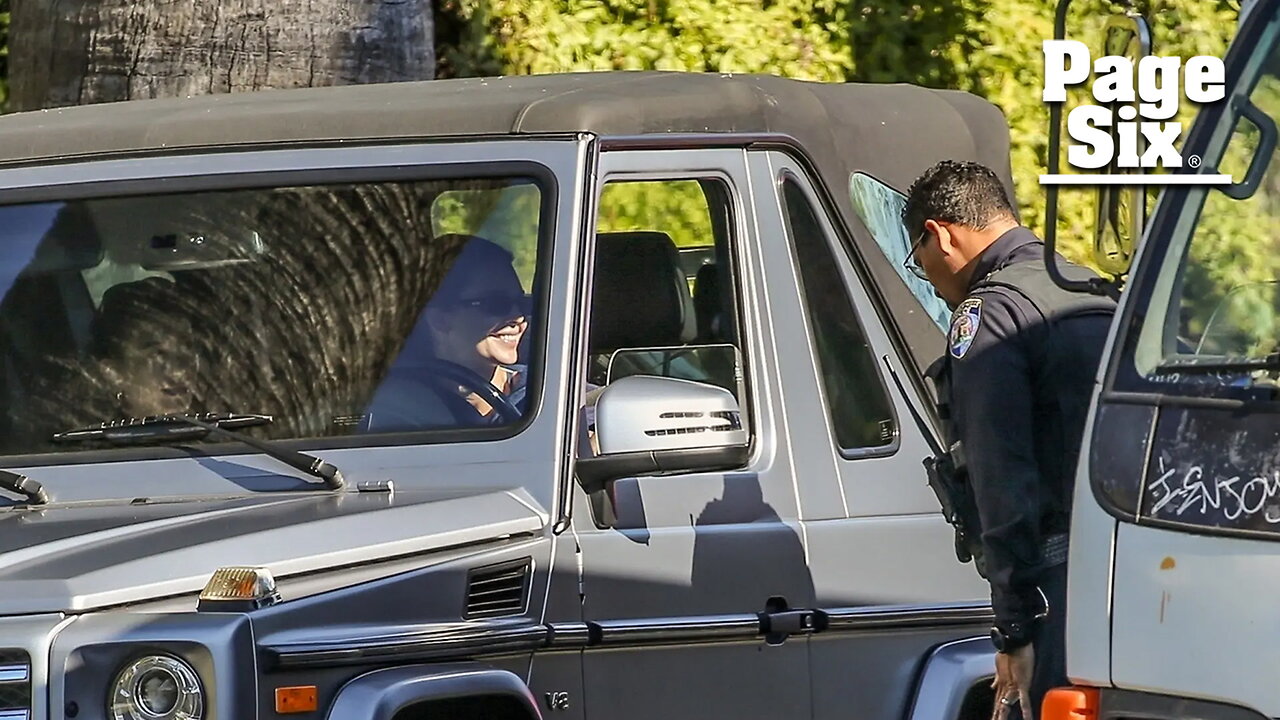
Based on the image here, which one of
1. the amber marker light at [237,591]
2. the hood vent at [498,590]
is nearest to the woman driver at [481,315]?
the hood vent at [498,590]

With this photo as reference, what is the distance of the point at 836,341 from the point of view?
443 cm

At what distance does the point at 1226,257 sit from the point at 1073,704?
713mm

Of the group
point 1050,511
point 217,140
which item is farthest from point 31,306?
point 1050,511

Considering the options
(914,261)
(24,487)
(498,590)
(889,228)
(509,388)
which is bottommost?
(498,590)

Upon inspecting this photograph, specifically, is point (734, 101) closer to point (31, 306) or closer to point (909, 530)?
point (909, 530)

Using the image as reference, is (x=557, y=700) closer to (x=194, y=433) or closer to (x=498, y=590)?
(x=498, y=590)

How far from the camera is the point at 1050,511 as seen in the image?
388cm

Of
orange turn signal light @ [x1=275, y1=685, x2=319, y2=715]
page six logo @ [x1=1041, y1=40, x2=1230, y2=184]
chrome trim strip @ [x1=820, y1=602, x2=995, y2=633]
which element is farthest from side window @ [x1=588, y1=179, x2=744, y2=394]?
page six logo @ [x1=1041, y1=40, x2=1230, y2=184]

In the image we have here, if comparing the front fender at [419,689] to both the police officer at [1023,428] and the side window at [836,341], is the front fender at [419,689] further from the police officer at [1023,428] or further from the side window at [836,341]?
the side window at [836,341]

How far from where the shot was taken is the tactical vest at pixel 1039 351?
3873mm

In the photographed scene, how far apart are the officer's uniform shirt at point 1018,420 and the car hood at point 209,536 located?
81cm

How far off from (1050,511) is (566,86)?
139 cm

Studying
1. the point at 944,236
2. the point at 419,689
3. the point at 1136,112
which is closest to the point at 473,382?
the point at 419,689

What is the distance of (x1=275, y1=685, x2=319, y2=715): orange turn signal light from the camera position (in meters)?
3.31
